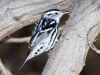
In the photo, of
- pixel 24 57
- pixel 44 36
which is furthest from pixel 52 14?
pixel 24 57

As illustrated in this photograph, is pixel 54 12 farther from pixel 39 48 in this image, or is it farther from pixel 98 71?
pixel 98 71

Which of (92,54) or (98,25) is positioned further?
(92,54)

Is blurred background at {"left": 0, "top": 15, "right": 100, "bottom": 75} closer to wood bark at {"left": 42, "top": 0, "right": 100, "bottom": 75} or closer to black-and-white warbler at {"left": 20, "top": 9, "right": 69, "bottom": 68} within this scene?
black-and-white warbler at {"left": 20, "top": 9, "right": 69, "bottom": 68}

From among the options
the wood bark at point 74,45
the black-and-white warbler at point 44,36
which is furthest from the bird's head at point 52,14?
the wood bark at point 74,45

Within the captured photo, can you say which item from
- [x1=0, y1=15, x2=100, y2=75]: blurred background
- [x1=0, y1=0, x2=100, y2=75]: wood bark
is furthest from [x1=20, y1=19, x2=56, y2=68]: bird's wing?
[x1=0, y1=15, x2=100, y2=75]: blurred background

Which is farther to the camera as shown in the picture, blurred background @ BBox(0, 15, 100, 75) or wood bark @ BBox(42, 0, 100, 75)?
blurred background @ BBox(0, 15, 100, 75)

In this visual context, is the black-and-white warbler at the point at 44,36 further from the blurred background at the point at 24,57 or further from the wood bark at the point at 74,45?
the blurred background at the point at 24,57

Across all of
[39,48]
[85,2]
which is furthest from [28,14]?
[85,2]

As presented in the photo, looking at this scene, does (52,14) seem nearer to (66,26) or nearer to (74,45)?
(66,26)
